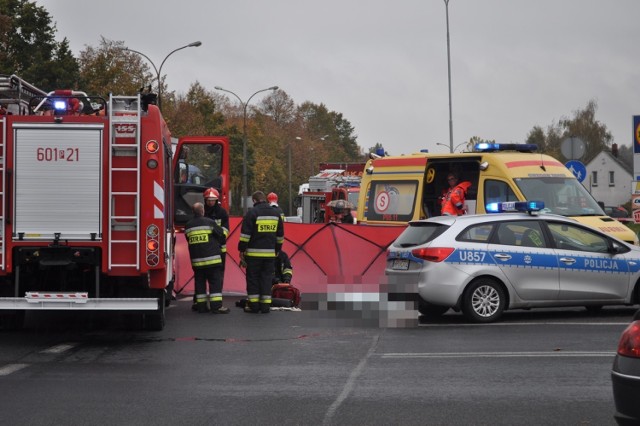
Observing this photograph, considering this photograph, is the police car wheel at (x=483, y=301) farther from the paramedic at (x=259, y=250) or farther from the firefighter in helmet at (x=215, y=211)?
the firefighter in helmet at (x=215, y=211)

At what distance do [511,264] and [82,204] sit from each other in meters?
5.77

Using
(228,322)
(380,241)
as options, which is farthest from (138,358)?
(380,241)

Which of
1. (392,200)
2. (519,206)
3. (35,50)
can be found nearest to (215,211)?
(392,200)

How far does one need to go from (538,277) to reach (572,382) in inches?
211

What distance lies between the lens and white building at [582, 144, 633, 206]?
403ft

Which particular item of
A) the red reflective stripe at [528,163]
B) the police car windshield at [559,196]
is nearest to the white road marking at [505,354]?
the police car windshield at [559,196]

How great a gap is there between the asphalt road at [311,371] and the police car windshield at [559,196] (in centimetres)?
308

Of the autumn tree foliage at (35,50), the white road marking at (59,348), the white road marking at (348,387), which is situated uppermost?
the autumn tree foliage at (35,50)

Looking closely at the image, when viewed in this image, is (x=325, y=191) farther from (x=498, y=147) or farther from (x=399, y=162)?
(x=498, y=147)

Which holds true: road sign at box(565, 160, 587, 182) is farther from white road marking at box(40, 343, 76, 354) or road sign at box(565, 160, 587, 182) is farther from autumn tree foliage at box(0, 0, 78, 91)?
autumn tree foliage at box(0, 0, 78, 91)

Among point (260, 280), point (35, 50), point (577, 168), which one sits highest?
point (35, 50)

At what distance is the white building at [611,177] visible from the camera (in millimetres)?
122875

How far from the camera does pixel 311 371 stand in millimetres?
10312

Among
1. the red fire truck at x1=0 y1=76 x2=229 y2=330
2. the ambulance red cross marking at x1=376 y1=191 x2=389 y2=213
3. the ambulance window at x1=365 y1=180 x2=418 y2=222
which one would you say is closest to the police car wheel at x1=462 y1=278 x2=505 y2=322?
the red fire truck at x1=0 y1=76 x2=229 y2=330
